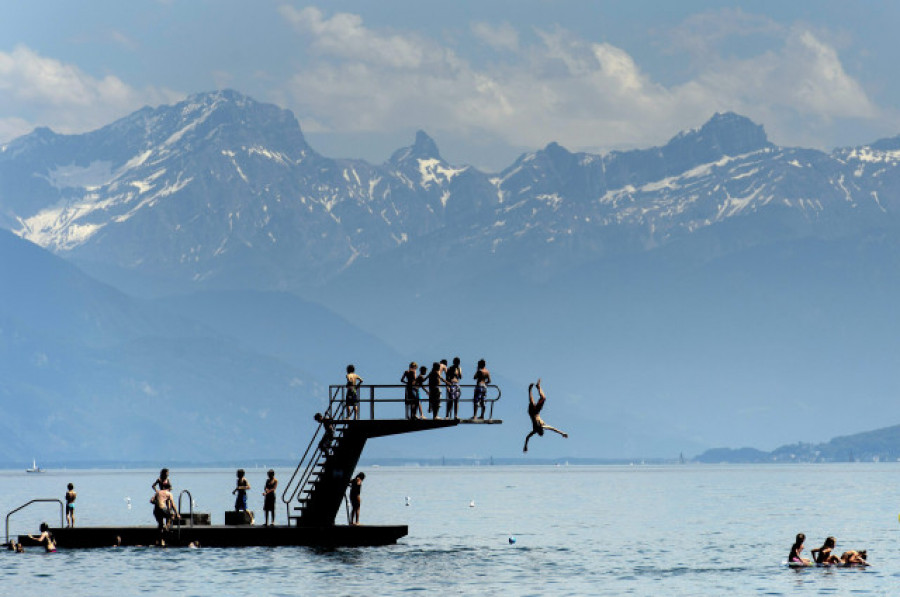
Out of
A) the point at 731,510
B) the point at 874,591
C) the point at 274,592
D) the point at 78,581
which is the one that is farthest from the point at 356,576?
the point at 731,510

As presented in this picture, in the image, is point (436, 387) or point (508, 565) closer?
point (436, 387)

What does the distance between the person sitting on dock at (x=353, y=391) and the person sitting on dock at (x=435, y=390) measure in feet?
9.10

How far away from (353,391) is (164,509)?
9.00 m

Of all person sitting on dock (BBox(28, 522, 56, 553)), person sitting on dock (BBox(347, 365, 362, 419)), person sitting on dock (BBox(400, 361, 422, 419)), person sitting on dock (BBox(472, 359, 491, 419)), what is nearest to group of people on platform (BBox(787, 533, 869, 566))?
person sitting on dock (BBox(472, 359, 491, 419))

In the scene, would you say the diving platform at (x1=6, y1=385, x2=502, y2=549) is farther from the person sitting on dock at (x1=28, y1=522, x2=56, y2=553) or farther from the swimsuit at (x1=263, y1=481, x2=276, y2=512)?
the swimsuit at (x1=263, y1=481, x2=276, y2=512)

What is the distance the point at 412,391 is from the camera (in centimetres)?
6356

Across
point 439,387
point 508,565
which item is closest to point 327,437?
point 439,387

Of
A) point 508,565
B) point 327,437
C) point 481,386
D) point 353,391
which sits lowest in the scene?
point 508,565

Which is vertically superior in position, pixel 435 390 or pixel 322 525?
pixel 435 390

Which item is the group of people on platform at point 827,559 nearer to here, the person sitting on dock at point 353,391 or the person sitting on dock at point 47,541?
the person sitting on dock at point 353,391

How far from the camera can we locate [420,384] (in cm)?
6225

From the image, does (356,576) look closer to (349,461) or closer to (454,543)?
(349,461)

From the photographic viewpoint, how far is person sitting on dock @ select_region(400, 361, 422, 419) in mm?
62409

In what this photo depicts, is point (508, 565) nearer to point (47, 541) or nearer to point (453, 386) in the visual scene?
point (453, 386)
